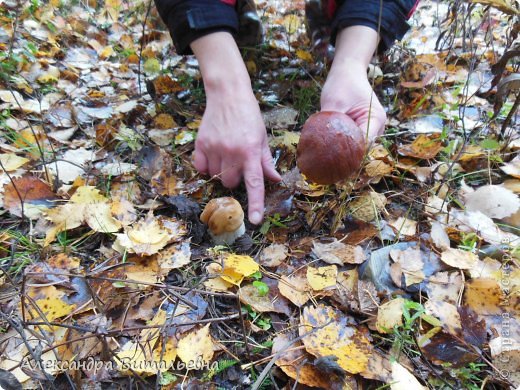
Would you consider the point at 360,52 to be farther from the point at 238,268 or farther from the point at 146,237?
the point at 146,237

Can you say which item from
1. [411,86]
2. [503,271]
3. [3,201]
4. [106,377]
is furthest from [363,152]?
[3,201]

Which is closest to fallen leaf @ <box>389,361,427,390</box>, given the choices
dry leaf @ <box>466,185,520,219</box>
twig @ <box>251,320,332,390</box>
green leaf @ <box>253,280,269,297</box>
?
twig @ <box>251,320,332,390</box>

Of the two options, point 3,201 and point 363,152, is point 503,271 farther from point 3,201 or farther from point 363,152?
point 3,201

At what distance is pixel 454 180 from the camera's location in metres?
1.99

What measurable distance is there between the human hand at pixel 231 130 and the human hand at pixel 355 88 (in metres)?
0.40

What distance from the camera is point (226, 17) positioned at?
84.6 inches

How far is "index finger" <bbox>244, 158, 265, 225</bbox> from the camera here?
1.76 metres

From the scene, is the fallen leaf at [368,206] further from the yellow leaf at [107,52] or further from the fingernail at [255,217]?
the yellow leaf at [107,52]

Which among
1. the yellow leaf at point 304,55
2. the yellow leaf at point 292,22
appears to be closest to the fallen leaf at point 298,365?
the yellow leaf at point 304,55

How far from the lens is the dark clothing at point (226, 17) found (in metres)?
2.10

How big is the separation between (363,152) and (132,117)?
172 cm

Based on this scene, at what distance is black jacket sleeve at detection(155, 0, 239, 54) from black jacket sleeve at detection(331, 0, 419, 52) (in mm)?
688

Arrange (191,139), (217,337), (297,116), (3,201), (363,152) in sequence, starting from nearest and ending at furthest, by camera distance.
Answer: (217,337) → (363,152) → (3,201) → (191,139) → (297,116)

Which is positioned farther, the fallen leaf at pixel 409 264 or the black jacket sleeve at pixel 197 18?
the black jacket sleeve at pixel 197 18
